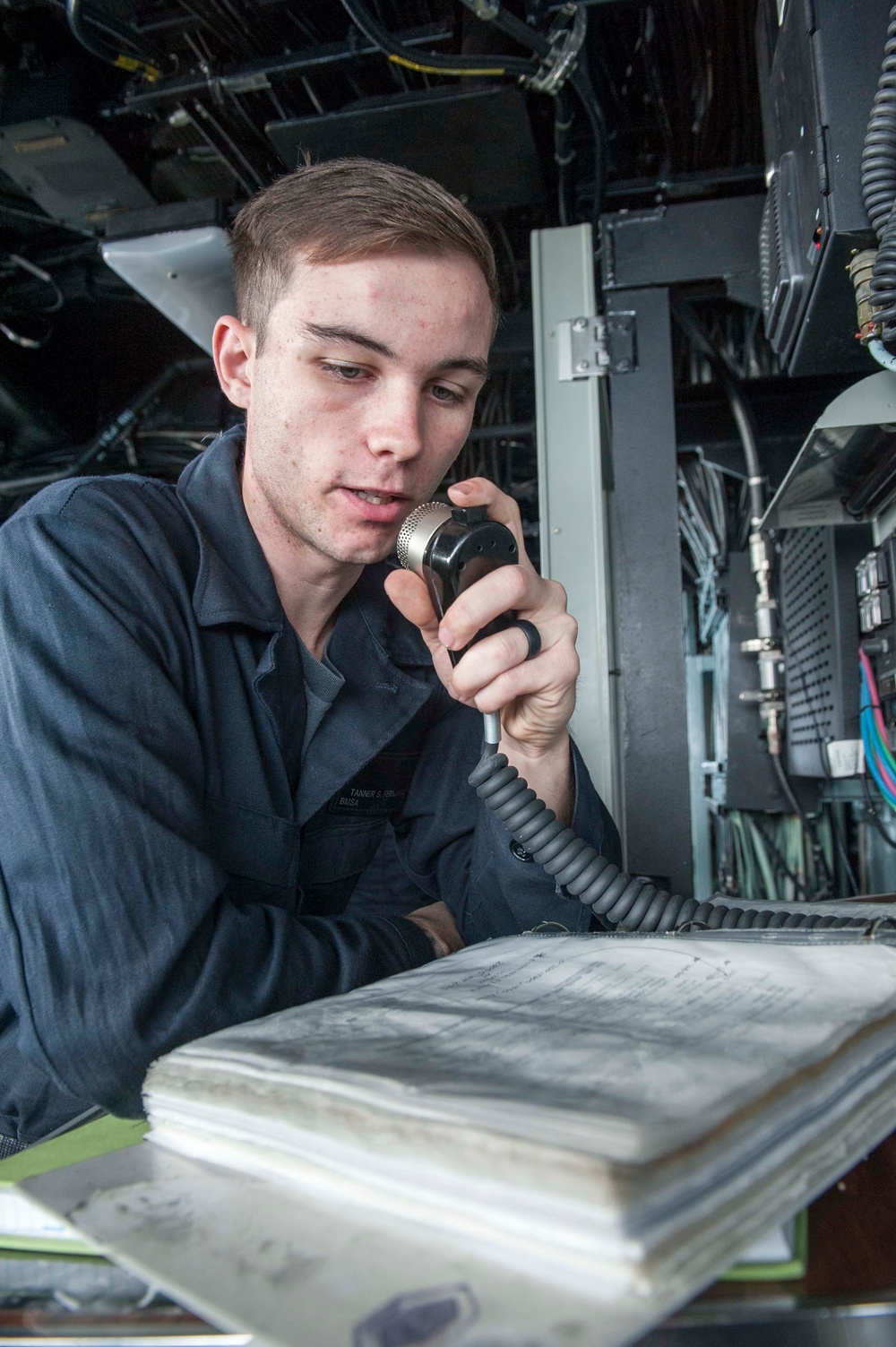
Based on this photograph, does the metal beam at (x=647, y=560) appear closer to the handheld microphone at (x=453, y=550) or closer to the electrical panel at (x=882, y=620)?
the electrical panel at (x=882, y=620)

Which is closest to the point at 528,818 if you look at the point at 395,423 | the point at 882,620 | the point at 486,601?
the point at 486,601

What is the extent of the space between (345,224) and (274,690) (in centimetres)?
51

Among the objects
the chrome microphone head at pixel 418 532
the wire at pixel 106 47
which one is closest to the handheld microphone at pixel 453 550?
the chrome microphone head at pixel 418 532

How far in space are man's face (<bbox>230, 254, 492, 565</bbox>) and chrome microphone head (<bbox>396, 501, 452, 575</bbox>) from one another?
13 centimetres

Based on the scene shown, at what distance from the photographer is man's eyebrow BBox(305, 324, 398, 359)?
0.91 m

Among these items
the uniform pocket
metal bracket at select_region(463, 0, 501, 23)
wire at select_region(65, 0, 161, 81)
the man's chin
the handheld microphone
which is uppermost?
wire at select_region(65, 0, 161, 81)

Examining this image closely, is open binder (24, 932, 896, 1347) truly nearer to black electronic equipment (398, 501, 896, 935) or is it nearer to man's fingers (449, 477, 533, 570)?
black electronic equipment (398, 501, 896, 935)

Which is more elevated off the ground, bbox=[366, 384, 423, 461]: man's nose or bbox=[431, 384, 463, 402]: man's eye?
bbox=[431, 384, 463, 402]: man's eye

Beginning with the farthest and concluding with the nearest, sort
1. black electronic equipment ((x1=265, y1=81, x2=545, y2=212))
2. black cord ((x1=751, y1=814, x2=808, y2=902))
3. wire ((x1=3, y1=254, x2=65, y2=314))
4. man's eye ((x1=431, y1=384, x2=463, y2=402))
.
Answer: wire ((x1=3, y1=254, x2=65, y2=314)), black cord ((x1=751, y1=814, x2=808, y2=902)), black electronic equipment ((x1=265, y1=81, x2=545, y2=212)), man's eye ((x1=431, y1=384, x2=463, y2=402))

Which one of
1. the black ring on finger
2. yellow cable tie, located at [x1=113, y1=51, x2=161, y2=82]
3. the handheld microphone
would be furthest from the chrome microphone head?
yellow cable tie, located at [x1=113, y1=51, x2=161, y2=82]

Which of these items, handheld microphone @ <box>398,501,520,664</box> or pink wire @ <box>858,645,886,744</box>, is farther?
pink wire @ <box>858,645,886,744</box>

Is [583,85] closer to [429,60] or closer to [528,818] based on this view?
[429,60]

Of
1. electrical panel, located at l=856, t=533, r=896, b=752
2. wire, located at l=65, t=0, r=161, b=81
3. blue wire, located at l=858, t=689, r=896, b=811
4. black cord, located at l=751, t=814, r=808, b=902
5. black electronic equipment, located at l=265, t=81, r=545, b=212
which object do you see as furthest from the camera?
black cord, located at l=751, t=814, r=808, b=902

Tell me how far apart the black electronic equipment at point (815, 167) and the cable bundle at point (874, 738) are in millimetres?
424
